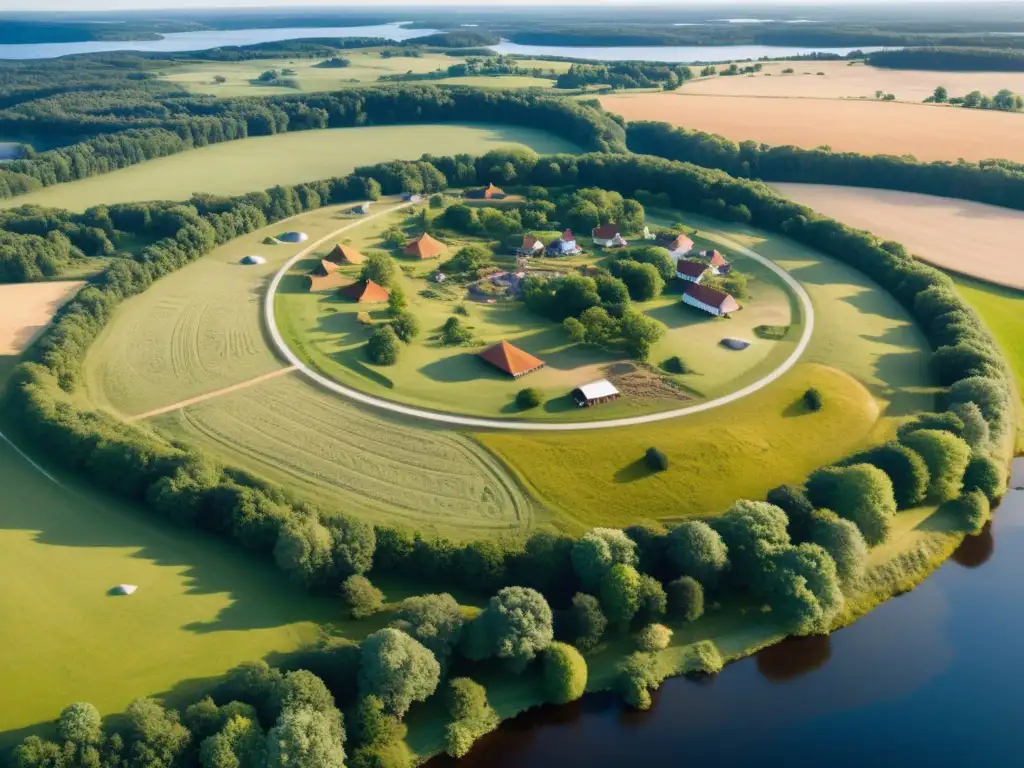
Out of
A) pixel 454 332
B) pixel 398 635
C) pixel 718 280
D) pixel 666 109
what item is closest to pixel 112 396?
pixel 454 332

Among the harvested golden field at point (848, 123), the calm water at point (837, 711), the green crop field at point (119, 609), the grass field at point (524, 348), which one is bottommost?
the calm water at point (837, 711)

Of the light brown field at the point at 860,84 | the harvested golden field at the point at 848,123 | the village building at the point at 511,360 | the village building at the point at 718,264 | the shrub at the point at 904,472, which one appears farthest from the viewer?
the light brown field at the point at 860,84

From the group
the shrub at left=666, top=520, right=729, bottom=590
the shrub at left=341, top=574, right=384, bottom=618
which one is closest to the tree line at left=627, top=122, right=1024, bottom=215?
the shrub at left=666, top=520, right=729, bottom=590

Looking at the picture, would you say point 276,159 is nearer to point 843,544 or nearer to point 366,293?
point 366,293

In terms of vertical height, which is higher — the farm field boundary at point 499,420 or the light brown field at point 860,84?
the light brown field at point 860,84

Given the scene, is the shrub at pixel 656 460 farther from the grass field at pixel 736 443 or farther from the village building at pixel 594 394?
the village building at pixel 594 394

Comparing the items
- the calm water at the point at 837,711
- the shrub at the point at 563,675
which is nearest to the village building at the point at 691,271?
the calm water at the point at 837,711
